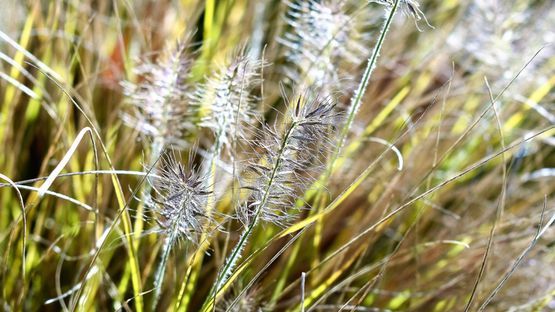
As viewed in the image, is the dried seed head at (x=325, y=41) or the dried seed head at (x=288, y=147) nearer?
the dried seed head at (x=288, y=147)

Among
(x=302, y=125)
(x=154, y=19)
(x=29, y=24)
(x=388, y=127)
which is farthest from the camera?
(x=154, y=19)

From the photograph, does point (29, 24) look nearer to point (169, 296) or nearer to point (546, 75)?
point (169, 296)

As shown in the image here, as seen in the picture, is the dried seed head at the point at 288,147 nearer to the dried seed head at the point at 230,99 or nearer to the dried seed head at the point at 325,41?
the dried seed head at the point at 230,99

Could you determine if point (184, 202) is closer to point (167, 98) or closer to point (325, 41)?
point (167, 98)

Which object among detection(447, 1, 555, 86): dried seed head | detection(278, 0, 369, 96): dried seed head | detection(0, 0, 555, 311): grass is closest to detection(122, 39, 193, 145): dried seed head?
detection(0, 0, 555, 311): grass

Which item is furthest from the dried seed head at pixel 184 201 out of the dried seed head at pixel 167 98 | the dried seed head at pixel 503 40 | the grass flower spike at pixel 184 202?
the dried seed head at pixel 503 40

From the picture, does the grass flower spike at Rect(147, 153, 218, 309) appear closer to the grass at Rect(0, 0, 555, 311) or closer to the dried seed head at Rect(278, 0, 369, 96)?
the grass at Rect(0, 0, 555, 311)

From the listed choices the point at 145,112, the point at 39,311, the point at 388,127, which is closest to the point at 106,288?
the point at 39,311

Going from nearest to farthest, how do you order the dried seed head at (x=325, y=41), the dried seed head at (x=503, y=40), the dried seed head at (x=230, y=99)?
1. the dried seed head at (x=230, y=99)
2. the dried seed head at (x=325, y=41)
3. the dried seed head at (x=503, y=40)
